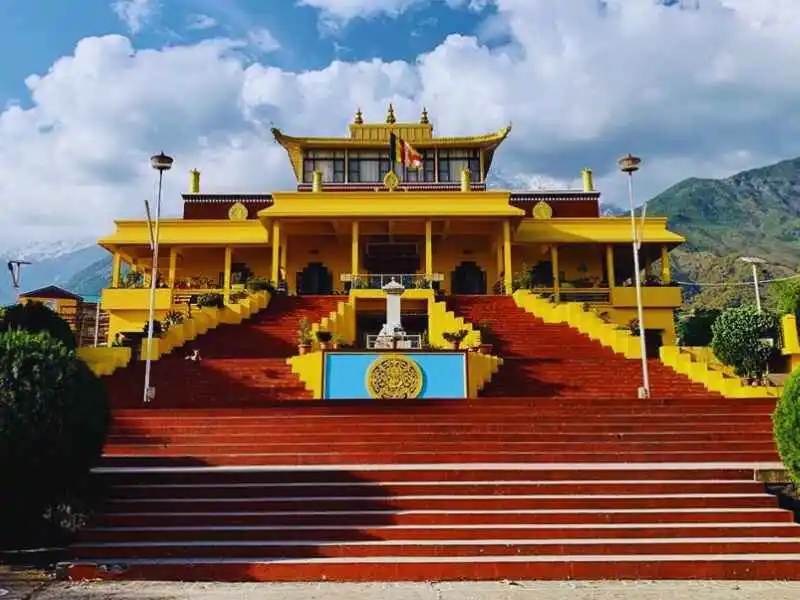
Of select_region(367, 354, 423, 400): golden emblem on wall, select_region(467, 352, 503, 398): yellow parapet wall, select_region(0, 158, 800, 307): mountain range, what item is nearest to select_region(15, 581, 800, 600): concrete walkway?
select_region(367, 354, 423, 400): golden emblem on wall

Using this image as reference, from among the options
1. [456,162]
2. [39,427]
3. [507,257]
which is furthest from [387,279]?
[39,427]

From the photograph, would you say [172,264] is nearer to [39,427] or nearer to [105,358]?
[105,358]

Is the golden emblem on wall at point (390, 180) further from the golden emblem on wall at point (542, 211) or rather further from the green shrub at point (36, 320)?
the green shrub at point (36, 320)

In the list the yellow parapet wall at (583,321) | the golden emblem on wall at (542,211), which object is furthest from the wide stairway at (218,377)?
the golden emblem on wall at (542,211)

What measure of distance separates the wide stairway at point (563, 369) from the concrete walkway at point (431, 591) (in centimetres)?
838

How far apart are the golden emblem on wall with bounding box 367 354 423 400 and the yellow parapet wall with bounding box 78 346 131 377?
6179mm

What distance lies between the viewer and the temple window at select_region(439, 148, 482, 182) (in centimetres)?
3203

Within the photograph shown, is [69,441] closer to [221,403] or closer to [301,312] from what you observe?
[221,403]

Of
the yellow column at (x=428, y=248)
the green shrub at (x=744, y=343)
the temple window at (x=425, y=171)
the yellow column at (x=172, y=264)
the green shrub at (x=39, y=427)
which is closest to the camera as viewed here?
the green shrub at (x=39, y=427)

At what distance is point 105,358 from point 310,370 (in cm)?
508

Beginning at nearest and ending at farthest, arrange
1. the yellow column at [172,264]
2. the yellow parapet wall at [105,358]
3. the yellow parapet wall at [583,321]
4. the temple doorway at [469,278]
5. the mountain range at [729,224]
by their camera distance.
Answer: the yellow parapet wall at [105,358], the yellow parapet wall at [583,321], the yellow column at [172,264], the temple doorway at [469,278], the mountain range at [729,224]

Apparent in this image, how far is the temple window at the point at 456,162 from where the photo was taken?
32.0m

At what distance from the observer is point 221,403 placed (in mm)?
12055

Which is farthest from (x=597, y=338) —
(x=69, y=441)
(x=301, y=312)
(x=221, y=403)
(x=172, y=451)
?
(x=69, y=441)
